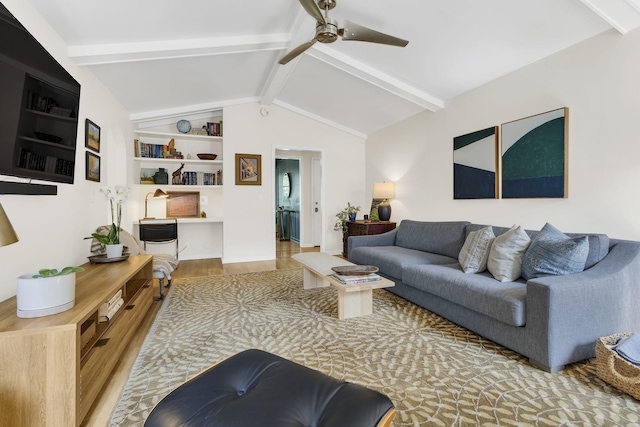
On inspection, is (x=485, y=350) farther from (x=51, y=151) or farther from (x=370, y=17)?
(x=51, y=151)

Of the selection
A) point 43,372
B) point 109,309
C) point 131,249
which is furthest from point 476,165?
point 43,372

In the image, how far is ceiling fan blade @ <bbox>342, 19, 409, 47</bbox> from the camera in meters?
2.38

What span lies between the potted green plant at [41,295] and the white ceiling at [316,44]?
1912 mm

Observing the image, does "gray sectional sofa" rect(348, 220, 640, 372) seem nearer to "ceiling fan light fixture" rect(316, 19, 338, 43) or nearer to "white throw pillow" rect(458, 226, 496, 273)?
"white throw pillow" rect(458, 226, 496, 273)

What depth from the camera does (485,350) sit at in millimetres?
2135

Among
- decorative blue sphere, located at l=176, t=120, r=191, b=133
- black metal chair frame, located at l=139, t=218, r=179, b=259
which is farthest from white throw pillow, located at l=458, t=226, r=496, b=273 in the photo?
decorative blue sphere, located at l=176, t=120, r=191, b=133

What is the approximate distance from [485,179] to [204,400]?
3.43 metres

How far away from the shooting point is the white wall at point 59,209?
1.87 meters

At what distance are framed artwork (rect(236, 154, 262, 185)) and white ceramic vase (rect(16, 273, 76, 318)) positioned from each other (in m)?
3.90

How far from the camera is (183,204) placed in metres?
5.30

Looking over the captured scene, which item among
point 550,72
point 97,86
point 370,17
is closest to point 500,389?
point 550,72

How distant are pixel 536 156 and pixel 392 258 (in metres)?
1.65

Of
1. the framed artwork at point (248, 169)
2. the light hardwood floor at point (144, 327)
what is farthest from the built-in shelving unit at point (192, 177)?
the light hardwood floor at point (144, 327)

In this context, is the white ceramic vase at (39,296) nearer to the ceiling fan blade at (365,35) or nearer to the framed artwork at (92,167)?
the framed artwork at (92,167)
